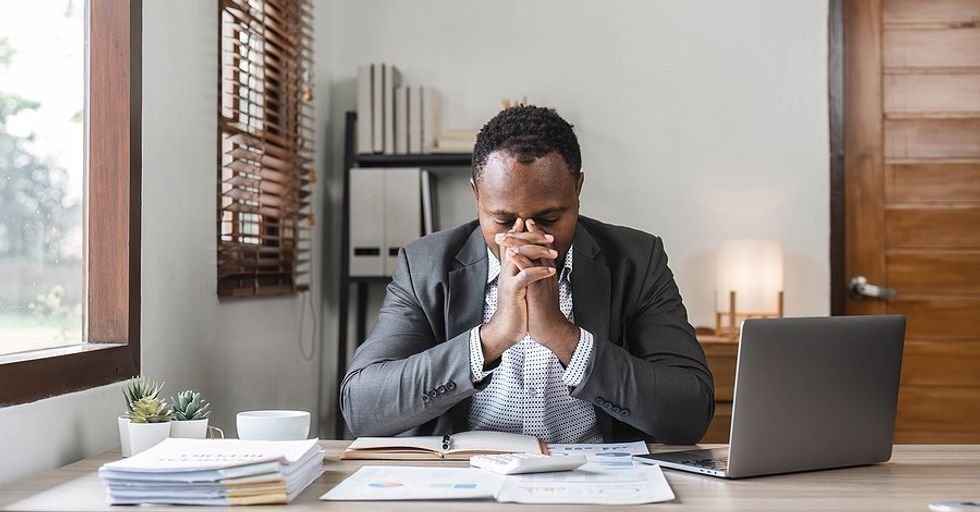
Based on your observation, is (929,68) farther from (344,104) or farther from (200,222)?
(200,222)

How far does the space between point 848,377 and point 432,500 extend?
66 cm

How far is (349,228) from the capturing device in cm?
354

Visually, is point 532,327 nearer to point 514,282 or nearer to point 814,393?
point 514,282

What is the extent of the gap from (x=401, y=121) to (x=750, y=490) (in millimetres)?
2257

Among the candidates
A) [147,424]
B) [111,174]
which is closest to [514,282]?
[147,424]

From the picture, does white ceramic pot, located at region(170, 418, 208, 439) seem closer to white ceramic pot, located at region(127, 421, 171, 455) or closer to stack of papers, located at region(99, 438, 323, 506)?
white ceramic pot, located at region(127, 421, 171, 455)

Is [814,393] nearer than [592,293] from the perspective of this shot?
Yes

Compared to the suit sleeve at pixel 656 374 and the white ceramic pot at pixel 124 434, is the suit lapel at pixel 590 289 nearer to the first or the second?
the suit sleeve at pixel 656 374

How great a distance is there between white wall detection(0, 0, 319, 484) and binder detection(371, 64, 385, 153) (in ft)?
2.89

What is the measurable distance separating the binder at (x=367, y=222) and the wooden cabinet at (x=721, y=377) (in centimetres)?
106

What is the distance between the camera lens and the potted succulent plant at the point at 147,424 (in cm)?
178

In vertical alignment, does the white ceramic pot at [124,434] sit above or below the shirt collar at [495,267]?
below

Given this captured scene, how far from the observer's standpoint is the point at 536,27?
3.70 m

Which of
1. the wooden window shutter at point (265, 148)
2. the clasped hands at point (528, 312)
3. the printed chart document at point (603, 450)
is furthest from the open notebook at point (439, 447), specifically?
the wooden window shutter at point (265, 148)
